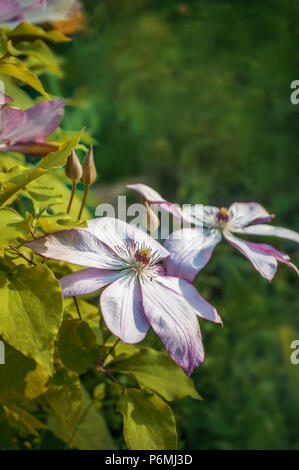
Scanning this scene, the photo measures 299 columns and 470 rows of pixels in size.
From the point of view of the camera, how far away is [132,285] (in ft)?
1.62

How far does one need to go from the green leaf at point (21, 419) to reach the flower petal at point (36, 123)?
0.27 m

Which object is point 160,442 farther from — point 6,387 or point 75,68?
point 75,68

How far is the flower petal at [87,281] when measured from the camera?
459mm

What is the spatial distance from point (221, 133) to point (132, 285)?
1666 mm

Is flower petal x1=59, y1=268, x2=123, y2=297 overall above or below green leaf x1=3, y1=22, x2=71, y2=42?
below

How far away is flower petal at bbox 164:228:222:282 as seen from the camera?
0.52 metres

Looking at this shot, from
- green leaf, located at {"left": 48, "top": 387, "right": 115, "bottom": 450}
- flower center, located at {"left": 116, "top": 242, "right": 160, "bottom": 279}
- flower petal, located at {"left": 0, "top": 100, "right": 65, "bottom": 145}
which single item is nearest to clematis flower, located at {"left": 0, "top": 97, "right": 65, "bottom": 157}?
flower petal, located at {"left": 0, "top": 100, "right": 65, "bottom": 145}

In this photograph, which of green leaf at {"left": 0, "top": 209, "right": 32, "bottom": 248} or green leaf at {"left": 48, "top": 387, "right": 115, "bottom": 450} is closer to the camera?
green leaf at {"left": 0, "top": 209, "right": 32, "bottom": 248}

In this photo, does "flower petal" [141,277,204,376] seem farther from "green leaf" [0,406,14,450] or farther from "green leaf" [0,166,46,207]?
"green leaf" [0,406,14,450]

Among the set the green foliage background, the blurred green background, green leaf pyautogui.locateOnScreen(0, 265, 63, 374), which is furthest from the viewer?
the blurred green background

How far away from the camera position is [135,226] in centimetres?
56

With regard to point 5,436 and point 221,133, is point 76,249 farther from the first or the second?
point 221,133

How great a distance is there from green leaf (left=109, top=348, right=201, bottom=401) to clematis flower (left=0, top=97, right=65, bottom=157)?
0.23 metres
